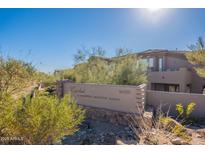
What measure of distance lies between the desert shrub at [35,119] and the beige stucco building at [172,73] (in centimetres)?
1217

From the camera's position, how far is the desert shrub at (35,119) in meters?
3.71

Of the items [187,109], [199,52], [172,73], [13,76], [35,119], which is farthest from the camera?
[172,73]

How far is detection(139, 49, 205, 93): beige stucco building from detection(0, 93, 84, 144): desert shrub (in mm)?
12171

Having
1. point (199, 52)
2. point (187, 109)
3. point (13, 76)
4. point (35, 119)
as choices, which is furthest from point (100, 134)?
point (199, 52)

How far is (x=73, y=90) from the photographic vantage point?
33.1 ft

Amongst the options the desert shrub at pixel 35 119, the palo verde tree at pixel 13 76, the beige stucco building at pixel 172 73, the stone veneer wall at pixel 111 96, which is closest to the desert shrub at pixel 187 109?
the stone veneer wall at pixel 111 96

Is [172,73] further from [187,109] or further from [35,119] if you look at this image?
[35,119]

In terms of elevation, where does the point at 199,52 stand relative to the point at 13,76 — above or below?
above

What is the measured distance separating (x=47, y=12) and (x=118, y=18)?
1.92m

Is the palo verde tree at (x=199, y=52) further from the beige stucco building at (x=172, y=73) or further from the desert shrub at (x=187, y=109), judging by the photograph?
the beige stucco building at (x=172, y=73)

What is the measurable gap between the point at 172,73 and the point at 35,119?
12681 millimetres

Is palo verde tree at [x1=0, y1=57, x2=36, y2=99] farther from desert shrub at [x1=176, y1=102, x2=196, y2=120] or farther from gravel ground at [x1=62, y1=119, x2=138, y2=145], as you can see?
desert shrub at [x1=176, y1=102, x2=196, y2=120]

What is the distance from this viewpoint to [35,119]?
3.68 meters

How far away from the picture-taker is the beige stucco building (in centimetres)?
1455
